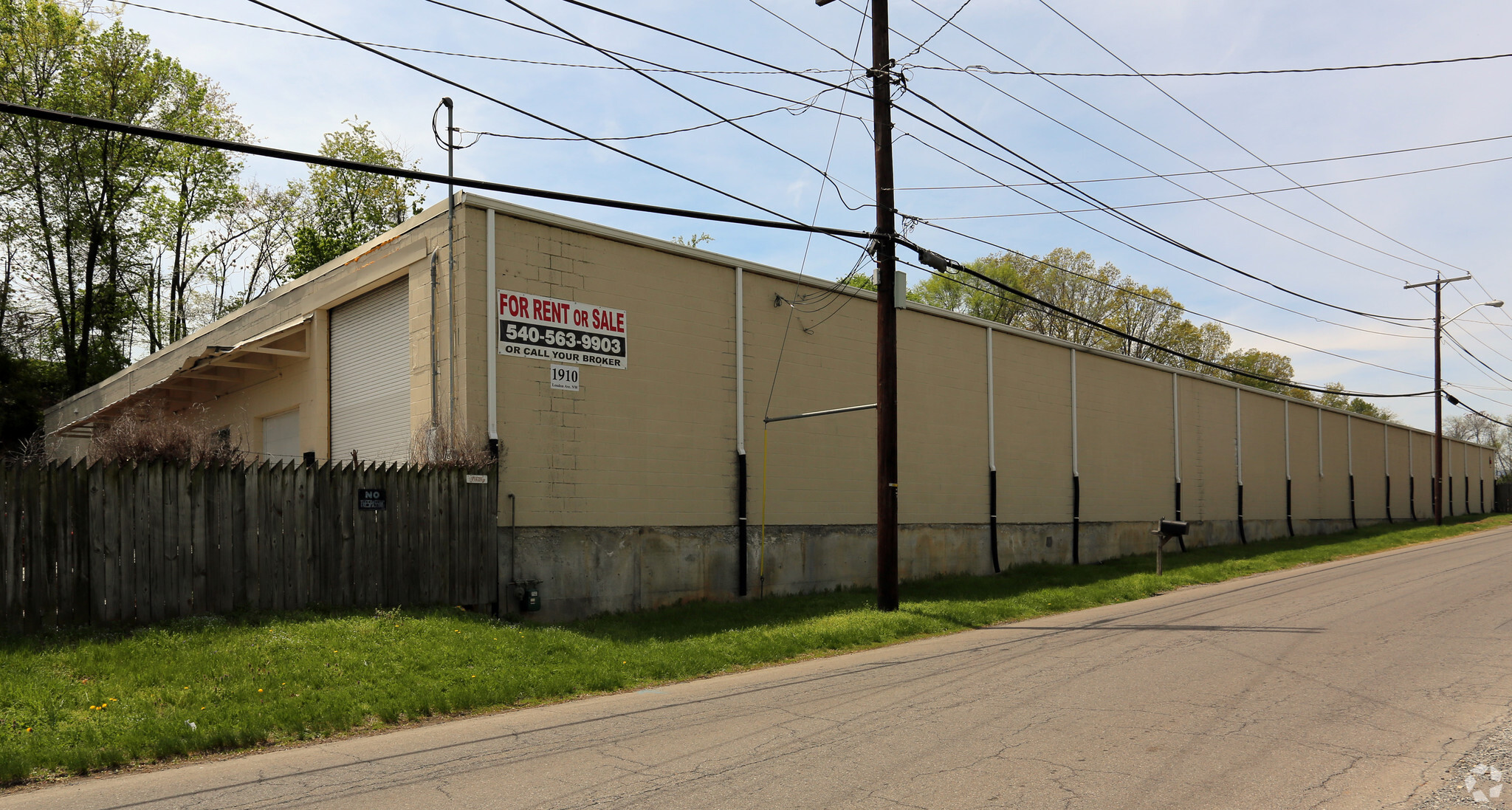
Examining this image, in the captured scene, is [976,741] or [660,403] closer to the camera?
[976,741]

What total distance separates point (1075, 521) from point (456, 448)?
59.0ft

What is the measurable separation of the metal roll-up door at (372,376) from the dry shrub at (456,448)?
6.57ft

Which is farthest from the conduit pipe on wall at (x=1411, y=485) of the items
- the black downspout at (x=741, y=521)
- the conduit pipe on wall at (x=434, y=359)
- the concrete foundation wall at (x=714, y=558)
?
the conduit pipe on wall at (x=434, y=359)

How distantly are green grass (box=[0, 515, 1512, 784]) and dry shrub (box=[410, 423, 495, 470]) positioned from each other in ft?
7.11

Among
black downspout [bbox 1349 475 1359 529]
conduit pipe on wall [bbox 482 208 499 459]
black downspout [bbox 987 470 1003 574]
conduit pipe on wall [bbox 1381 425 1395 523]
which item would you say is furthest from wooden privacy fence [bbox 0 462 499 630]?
conduit pipe on wall [bbox 1381 425 1395 523]

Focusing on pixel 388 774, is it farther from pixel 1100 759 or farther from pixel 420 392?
pixel 420 392

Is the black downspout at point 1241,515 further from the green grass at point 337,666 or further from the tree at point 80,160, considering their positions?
the tree at point 80,160

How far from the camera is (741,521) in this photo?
17.9 m

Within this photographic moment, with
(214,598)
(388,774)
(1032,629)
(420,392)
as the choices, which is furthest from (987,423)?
(388,774)

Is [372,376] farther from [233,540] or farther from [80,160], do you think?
[80,160]

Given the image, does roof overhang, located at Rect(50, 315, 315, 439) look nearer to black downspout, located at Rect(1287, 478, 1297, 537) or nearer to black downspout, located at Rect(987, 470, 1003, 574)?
black downspout, located at Rect(987, 470, 1003, 574)

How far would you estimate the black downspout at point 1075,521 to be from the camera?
26.5 meters

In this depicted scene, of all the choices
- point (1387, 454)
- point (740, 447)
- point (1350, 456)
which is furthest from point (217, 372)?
point (1387, 454)

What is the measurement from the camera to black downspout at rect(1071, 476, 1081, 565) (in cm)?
A: 2655
